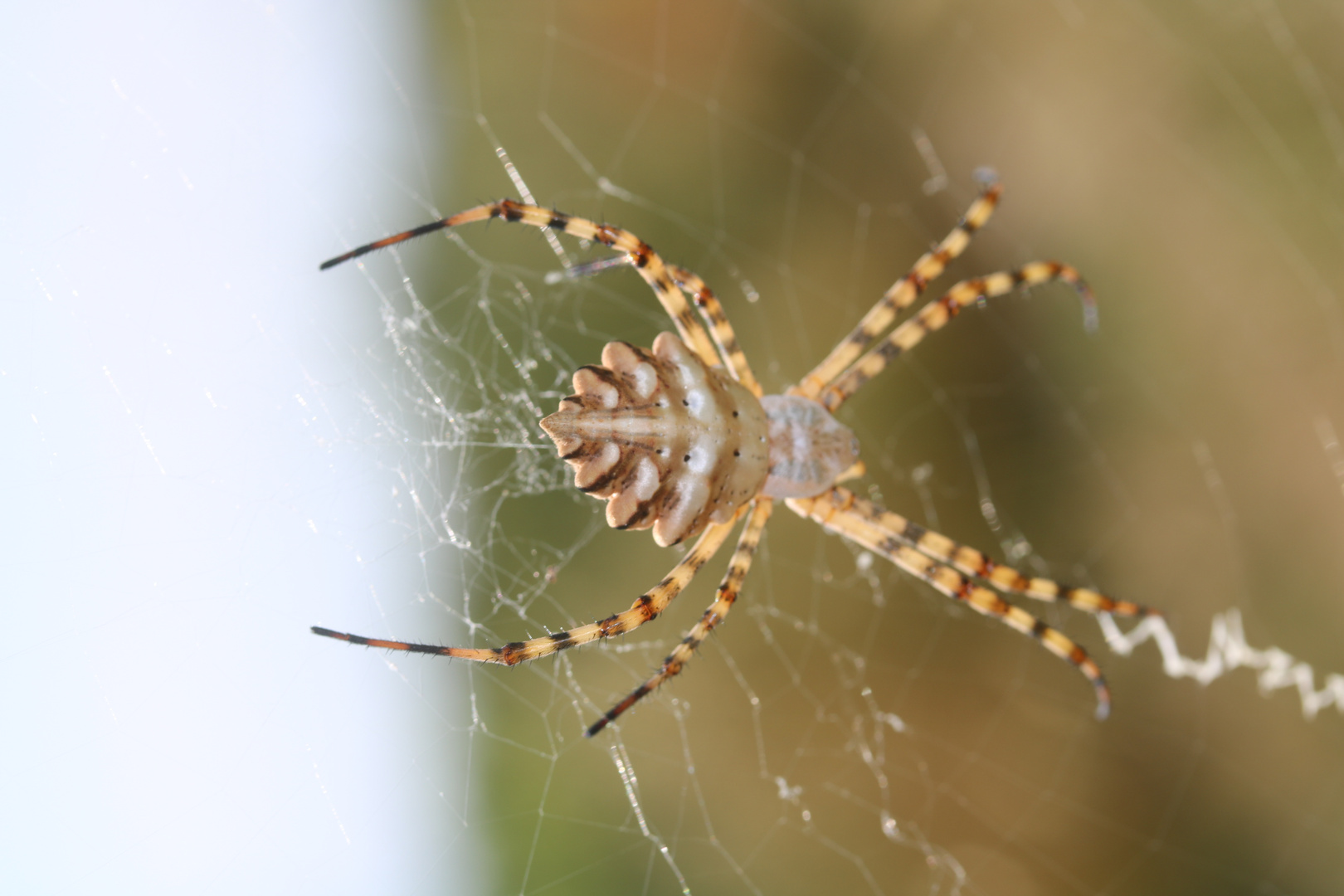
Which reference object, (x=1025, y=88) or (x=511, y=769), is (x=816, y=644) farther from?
(x=1025, y=88)

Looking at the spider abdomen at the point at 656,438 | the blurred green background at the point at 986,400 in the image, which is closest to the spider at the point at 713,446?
the spider abdomen at the point at 656,438

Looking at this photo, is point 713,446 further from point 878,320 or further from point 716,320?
point 878,320

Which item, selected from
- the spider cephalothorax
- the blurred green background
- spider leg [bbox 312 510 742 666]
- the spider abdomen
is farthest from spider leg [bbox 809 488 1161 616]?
the blurred green background

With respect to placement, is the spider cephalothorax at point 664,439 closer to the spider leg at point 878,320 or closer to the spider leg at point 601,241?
the spider leg at point 601,241

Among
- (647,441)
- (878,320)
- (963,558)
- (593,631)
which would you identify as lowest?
(593,631)

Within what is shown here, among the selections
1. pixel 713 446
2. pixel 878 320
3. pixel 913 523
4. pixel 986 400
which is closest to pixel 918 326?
pixel 878 320

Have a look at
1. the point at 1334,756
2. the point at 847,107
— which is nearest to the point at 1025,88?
the point at 847,107
